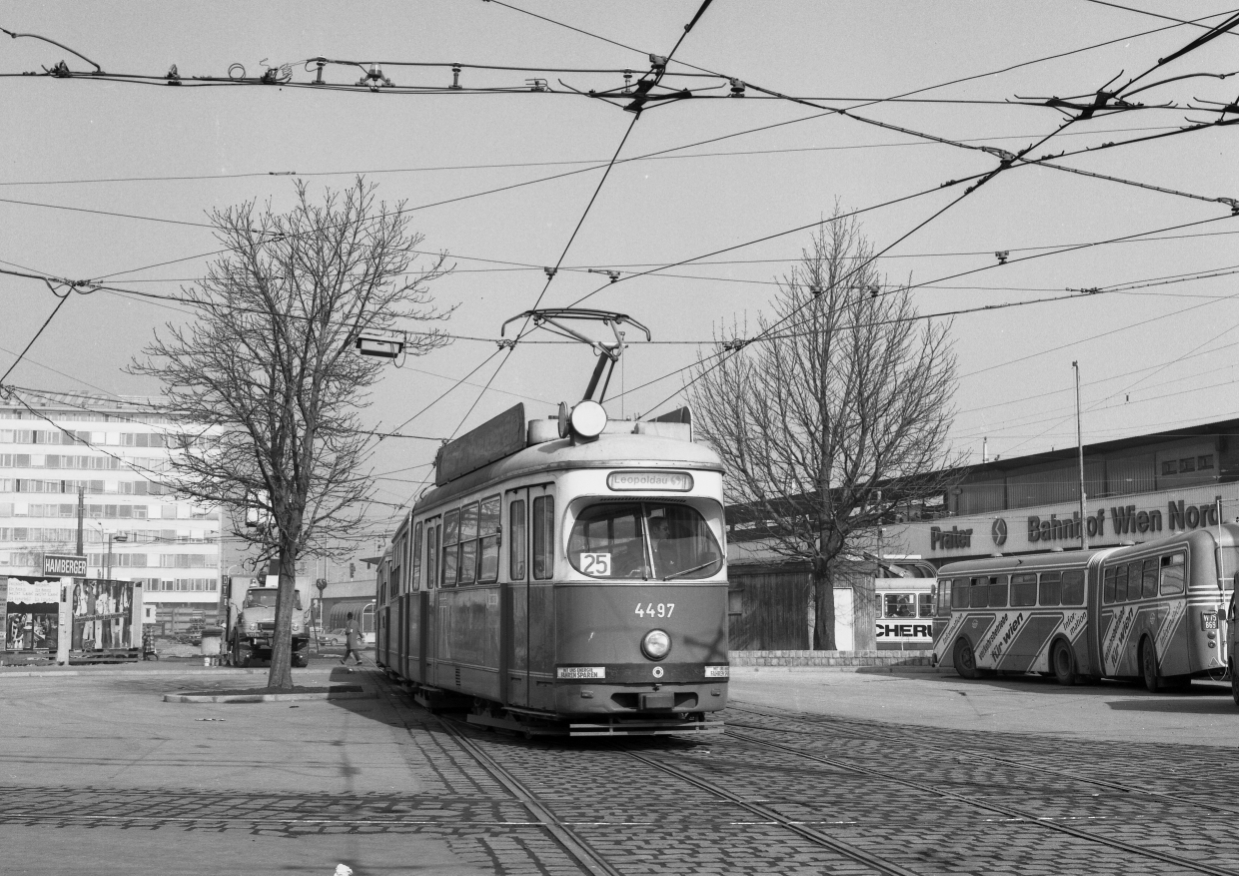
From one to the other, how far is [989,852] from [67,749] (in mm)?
9924

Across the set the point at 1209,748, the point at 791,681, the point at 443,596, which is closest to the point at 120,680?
the point at 791,681

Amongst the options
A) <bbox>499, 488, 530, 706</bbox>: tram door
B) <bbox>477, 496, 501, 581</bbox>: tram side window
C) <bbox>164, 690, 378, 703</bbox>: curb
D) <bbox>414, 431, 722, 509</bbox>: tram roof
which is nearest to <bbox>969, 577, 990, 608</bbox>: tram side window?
<bbox>164, 690, 378, 703</bbox>: curb

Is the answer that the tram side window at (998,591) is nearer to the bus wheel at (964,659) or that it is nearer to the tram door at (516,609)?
the bus wheel at (964,659)

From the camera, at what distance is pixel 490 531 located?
1479 cm

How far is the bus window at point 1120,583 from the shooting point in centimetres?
2545

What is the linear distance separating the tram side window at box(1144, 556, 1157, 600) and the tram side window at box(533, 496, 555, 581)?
1479 cm

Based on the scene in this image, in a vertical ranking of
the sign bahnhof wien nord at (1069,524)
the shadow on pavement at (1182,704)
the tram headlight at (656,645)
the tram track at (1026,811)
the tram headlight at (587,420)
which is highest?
the sign bahnhof wien nord at (1069,524)

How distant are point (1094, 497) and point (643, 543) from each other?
4760cm

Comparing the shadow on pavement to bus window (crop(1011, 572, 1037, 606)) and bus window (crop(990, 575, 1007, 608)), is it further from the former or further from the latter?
bus window (crop(990, 575, 1007, 608))

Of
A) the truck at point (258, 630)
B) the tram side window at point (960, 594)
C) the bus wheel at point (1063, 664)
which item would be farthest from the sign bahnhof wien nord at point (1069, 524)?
the truck at point (258, 630)

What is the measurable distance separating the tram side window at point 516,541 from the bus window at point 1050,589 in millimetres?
17126

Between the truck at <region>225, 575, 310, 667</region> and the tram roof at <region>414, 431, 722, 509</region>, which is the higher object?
the tram roof at <region>414, 431, 722, 509</region>

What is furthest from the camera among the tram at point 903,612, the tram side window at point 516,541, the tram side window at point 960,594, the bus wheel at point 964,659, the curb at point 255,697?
the tram at point 903,612

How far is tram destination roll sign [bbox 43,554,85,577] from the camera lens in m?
45.3
